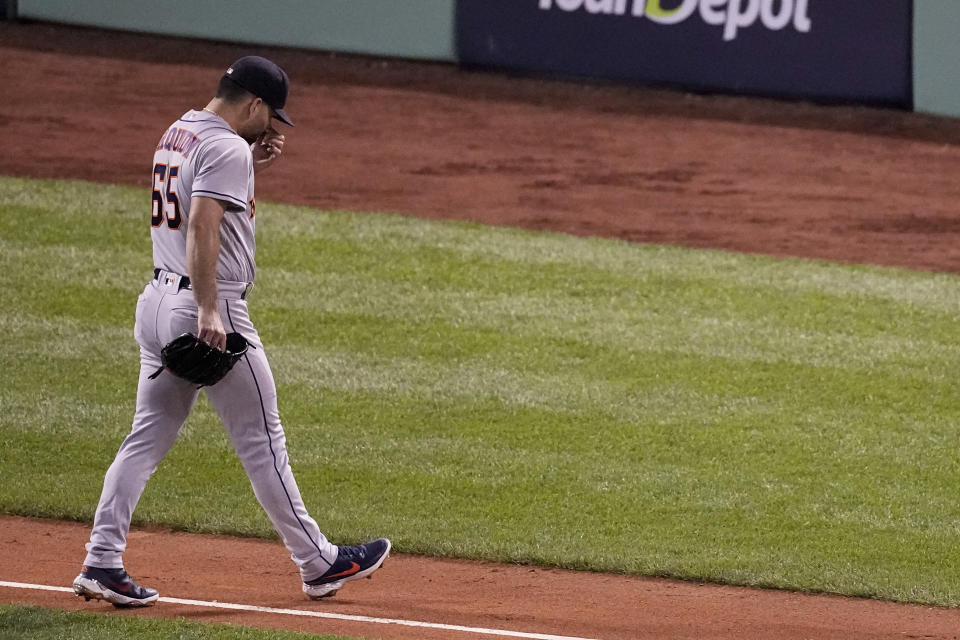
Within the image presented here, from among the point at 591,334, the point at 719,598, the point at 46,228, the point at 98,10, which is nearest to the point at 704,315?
the point at 591,334

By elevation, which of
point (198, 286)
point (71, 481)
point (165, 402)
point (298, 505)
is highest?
point (198, 286)

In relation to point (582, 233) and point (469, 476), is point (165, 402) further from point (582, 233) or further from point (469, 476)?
point (582, 233)

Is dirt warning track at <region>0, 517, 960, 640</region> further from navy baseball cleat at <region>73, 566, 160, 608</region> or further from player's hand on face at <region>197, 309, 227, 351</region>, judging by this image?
player's hand on face at <region>197, 309, 227, 351</region>

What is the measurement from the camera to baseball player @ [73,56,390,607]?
168 inches

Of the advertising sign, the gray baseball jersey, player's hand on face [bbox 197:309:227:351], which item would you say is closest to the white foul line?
player's hand on face [bbox 197:309:227:351]

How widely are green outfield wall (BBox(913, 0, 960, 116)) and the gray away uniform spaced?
10.9 m

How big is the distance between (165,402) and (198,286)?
468 millimetres

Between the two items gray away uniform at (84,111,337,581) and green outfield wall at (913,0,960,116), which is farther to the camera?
green outfield wall at (913,0,960,116)

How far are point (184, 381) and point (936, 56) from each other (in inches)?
443

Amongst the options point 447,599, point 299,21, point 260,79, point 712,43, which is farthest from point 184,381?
point 299,21

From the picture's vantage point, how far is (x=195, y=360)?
4273 mm

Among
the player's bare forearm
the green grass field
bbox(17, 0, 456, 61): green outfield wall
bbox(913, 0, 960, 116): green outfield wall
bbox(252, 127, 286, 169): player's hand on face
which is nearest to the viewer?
the player's bare forearm

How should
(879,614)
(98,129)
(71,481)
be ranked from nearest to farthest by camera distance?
(879,614) < (71,481) < (98,129)

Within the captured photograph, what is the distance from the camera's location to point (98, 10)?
16.2 meters
